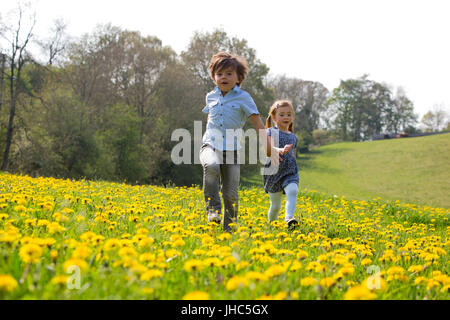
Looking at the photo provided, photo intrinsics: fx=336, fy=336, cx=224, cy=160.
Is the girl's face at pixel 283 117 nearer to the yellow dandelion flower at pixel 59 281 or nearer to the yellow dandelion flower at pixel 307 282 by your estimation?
the yellow dandelion flower at pixel 307 282

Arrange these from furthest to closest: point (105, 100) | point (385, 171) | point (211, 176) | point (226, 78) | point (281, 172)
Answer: point (385, 171) < point (105, 100) < point (281, 172) < point (226, 78) < point (211, 176)

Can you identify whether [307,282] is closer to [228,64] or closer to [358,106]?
[228,64]

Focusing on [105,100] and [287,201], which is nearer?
[287,201]

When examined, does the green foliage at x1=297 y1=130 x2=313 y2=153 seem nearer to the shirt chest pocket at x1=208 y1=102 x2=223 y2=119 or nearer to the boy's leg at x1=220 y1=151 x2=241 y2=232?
the shirt chest pocket at x1=208 y1=102 x2=223 y2=119

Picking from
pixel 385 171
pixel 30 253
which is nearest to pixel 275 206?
pixel 30 253

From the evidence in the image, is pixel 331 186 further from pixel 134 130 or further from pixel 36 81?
pixel 36 81

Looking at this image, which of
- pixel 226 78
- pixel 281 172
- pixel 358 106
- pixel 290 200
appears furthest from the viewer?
pixel 358 106

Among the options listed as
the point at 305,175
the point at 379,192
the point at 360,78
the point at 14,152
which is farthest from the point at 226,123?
the point at 360,78

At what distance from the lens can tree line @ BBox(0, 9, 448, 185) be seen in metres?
20.9

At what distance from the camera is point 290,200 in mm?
4680

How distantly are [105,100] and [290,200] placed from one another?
2503cm

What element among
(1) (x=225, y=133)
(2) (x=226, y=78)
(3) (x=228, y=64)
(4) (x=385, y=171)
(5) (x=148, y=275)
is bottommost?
(4) (x=385, y=171)

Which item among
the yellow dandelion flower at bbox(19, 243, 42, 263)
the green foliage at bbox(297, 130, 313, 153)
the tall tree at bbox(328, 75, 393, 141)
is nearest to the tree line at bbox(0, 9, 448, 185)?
the yellow dandelion flower at bbox(19, 243, 42, 263)
